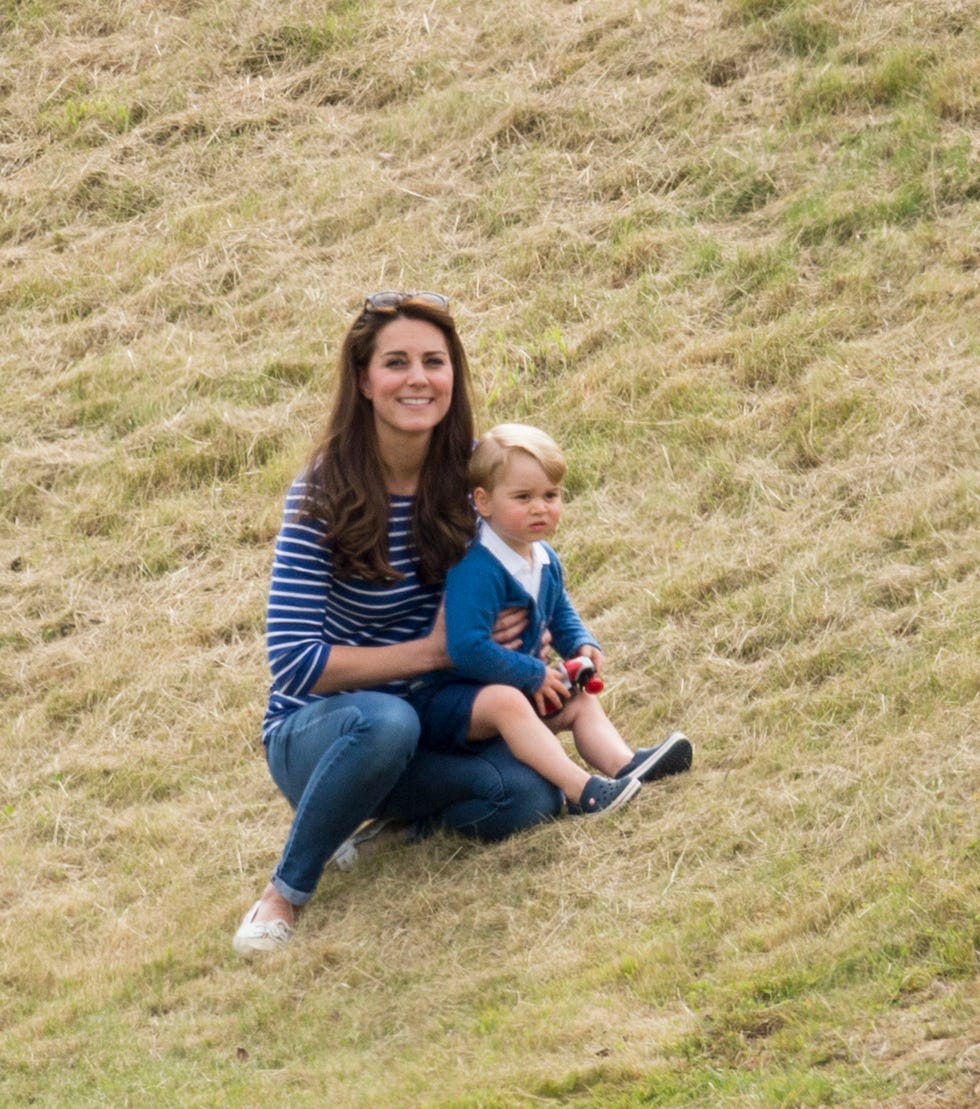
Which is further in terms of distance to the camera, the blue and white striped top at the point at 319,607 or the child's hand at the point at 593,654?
the child's hand at the point at 593,654

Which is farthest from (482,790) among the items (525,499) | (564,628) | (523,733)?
(525,499)

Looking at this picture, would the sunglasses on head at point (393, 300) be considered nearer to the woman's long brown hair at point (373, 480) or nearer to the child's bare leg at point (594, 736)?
the woman's long brown hair at point (373, 480)

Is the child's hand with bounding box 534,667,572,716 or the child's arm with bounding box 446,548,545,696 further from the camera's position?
the child's hand with bounding box 534,667,572,716

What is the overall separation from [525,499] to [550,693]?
58cm

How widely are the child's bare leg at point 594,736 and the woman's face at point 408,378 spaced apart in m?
0.96

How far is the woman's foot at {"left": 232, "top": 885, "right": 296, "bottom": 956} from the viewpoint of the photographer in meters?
5.52

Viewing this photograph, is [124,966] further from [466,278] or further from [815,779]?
[466,278]

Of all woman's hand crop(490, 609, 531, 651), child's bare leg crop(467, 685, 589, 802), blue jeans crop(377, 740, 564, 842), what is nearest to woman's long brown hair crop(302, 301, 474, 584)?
woman's hand crop(490, 609, 531, 651)

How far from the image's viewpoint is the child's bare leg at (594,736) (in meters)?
5.67

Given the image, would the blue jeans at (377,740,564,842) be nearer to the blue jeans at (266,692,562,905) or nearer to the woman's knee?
the blue jeans at (266,692,562,905)

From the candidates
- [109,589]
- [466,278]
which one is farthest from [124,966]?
[466,278]

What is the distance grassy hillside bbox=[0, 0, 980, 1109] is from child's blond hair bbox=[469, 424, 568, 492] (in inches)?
41.4

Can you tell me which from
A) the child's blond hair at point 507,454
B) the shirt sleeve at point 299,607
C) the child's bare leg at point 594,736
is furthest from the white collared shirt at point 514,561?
the shirt sleeve at point 299,607

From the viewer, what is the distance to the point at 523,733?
5.47m
